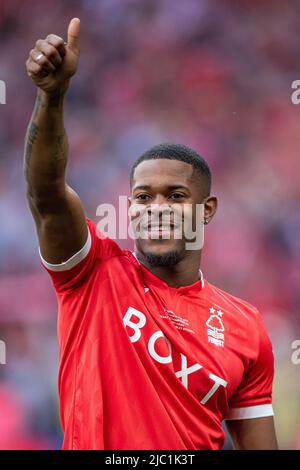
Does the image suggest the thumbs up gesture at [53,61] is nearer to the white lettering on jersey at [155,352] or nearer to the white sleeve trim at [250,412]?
the white lettering on jersey at [155,352]

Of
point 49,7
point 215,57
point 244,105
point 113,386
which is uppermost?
point 49,7

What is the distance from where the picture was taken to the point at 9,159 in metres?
6.81

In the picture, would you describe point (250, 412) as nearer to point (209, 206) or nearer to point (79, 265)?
point (209, 206)

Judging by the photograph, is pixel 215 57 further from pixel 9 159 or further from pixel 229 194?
pixel 9 159

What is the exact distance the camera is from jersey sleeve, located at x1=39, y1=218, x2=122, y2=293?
265 cm

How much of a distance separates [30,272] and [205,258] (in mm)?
1623

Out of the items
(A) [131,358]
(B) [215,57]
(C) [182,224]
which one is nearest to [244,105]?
(B) [215,57]

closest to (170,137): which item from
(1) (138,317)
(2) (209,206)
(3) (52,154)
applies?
(2) (209,206)

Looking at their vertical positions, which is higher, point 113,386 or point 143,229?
point 143,229

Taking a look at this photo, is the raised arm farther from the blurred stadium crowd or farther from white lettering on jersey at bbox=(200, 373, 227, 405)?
the blurred stadium crowd

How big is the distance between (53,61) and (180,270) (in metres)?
1.20

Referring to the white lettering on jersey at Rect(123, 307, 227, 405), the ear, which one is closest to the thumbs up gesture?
the white lettering on jersey at Rect(123, 307, 227, 405)

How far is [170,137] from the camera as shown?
6883 millimetres

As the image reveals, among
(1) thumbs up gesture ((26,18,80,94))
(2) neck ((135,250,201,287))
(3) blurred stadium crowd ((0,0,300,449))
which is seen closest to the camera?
(1) thumbs up gesture ((26,18,80,94))
